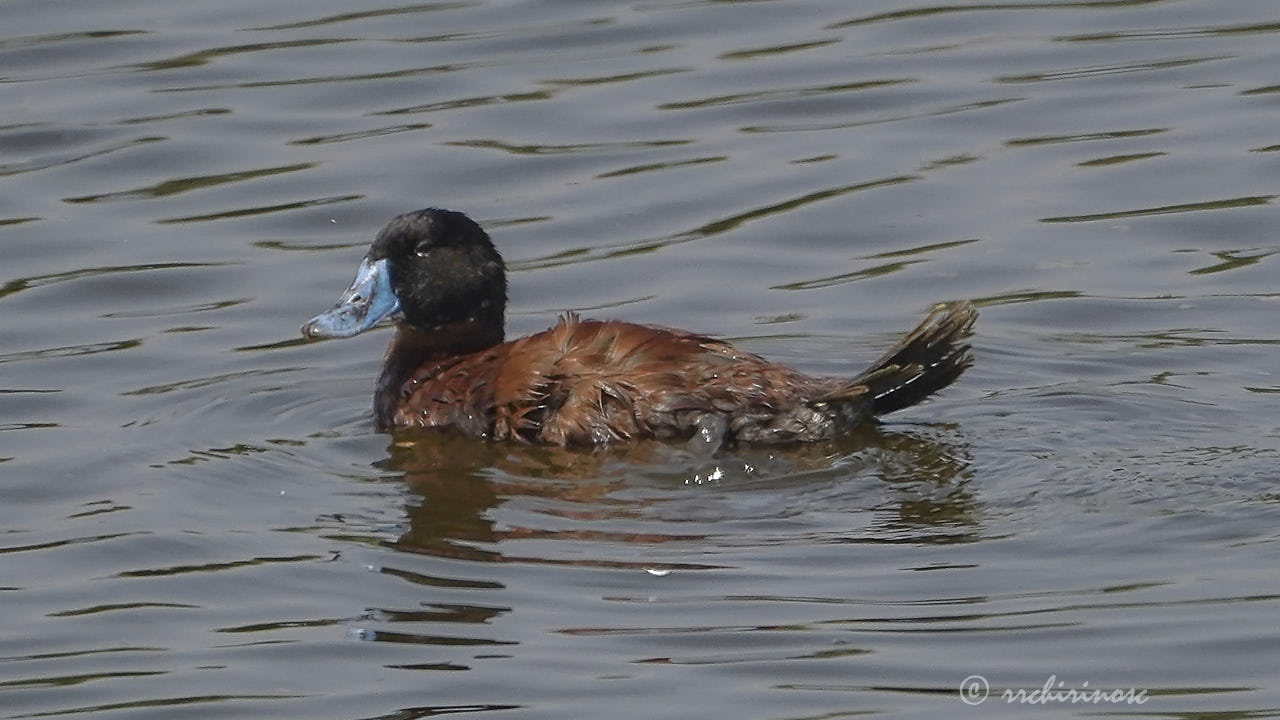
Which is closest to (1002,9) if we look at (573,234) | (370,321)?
(573,234)

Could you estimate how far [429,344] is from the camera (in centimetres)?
932

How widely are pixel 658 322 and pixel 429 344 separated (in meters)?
1.23

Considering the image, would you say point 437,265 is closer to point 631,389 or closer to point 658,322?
point 658,322

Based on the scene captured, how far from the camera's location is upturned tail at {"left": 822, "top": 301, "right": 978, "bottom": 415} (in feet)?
26.6

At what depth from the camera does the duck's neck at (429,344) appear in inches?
360

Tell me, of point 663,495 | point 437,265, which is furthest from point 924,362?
point 437,265

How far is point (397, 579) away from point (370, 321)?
2.40m

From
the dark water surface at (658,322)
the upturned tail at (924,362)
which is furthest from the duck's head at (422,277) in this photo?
the upturned tail at (924,362)

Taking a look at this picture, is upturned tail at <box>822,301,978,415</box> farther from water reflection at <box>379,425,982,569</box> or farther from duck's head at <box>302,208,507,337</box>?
duck's head at <box>302,208,507,337</box>

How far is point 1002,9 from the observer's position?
47.7 ft

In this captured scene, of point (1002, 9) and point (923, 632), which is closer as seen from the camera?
point (923, 632)

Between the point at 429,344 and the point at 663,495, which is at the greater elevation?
the point at 429,344

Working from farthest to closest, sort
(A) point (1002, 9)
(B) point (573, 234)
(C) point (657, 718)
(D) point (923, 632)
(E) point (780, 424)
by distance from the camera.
Answer: (A) point (1002, 9) → (B) point (573, 234) → (E) point (780, 424) → (D) point (923, 632) → (C) point (657, 718)

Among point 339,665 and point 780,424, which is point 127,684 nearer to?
point 339,665
